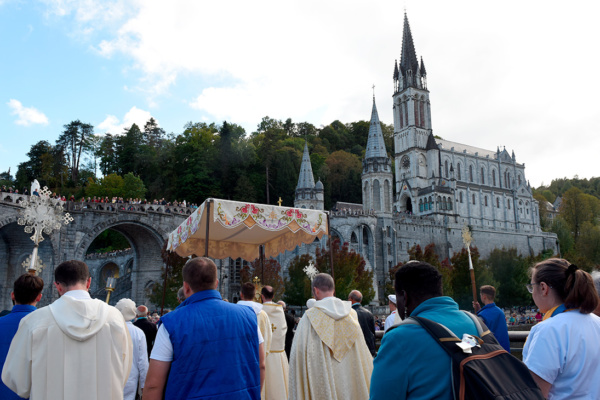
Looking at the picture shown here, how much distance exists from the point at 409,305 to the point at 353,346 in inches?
114

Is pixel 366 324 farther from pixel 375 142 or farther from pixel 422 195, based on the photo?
pixel 422 195

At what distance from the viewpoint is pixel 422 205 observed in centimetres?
6272

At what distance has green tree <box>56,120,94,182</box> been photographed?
64.7m

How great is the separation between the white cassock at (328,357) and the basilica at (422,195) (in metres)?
42.4

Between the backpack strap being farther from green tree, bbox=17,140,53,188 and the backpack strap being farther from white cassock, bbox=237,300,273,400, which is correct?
green tree, bbox=17,140,53,188

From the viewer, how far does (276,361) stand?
6.96m

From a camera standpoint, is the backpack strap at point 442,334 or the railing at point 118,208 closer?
the backpack strap at point 442,334

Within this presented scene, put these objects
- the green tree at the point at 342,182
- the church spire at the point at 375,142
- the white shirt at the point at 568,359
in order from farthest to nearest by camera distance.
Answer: the green tree at the point at 342,182 → the church spire at the point at 375,142 → the white shirt at the point at 568,359

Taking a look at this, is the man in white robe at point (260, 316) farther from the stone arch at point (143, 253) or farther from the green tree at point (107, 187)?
the green tree at point (107, 187)

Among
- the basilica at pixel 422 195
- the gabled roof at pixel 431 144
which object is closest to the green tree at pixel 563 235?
the basilica at pixel 422 195

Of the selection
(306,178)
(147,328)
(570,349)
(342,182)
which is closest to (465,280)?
(306,178)

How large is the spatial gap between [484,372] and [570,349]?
88 cm

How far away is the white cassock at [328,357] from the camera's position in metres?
5.20

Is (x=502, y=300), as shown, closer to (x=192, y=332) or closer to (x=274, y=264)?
(x=274, y=264)
